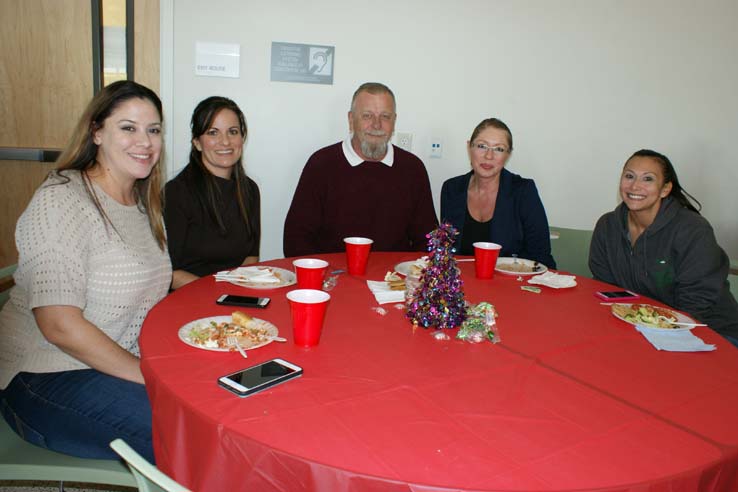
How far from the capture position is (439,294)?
1424 mm

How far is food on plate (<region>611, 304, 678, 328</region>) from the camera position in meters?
1.53

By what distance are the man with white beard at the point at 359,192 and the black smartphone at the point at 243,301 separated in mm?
1315

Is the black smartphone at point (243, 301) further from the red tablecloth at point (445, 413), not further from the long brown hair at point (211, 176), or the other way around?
the long brown hair at point (211, 176)

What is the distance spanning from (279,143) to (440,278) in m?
2.28

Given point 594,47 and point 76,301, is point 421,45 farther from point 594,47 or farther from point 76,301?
point 76,301

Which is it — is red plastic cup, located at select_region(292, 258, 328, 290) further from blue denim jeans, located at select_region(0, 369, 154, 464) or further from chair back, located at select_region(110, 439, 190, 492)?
chair back, located at select_region(110, 439, 190, 492)

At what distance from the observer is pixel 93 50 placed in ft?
11.0

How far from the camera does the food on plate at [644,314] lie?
1532 millimetres

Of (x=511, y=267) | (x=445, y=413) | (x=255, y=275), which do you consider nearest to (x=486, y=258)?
(x=511, y=267)

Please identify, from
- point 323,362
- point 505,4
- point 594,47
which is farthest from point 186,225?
point 594,47

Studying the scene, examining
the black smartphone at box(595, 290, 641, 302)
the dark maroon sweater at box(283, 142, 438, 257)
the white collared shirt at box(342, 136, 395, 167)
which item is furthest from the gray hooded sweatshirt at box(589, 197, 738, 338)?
the white collared shirt at box(342, 136, 395, 167)

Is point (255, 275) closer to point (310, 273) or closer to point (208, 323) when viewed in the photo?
point (310, 273)

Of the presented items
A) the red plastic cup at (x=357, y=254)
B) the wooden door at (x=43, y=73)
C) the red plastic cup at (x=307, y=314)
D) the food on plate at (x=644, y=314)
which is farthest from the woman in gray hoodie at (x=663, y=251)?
the wooden door at (x=43, y=73)

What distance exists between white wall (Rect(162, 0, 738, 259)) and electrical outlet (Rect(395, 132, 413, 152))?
0.06 metres
